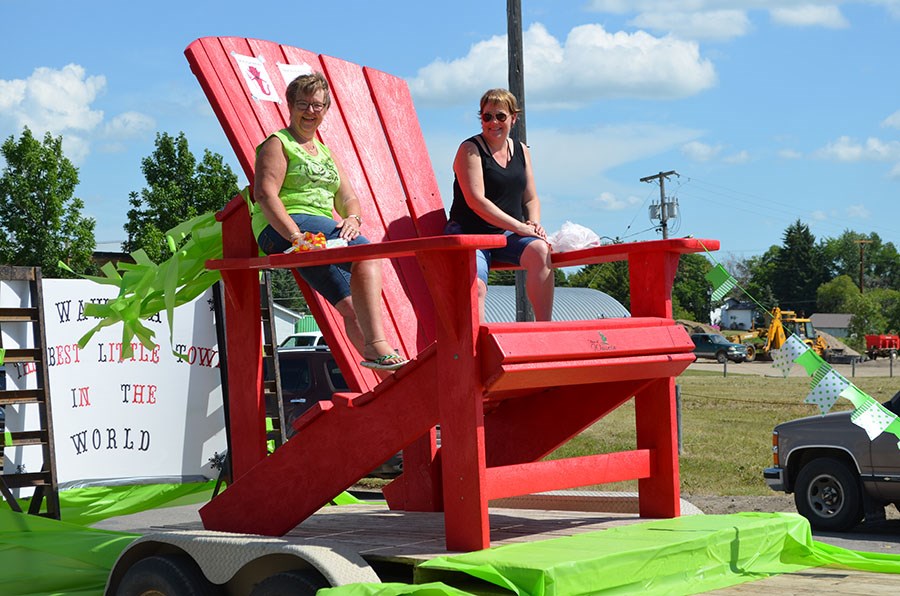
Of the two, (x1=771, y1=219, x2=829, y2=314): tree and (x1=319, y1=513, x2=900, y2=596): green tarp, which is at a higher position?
(x1=771, y1=219, x2=829, y2=314): tree

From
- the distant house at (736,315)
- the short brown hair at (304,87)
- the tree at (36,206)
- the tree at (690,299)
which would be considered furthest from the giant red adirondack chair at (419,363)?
the distant house at (736,315)

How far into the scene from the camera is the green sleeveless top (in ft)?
17.0

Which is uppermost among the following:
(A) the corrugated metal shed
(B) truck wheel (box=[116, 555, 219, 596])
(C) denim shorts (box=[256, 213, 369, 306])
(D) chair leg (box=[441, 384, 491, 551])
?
(A) the corrugated metal shed

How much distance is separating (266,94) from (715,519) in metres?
3.10

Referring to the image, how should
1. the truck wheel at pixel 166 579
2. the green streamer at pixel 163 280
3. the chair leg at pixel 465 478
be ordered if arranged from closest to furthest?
1. the chair leg at pixel 465 478
2. the truck wheel at pixel 166 579
3. the green streamer at pixel 163 280

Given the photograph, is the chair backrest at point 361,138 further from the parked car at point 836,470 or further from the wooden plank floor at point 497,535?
the parked car at point 836,470

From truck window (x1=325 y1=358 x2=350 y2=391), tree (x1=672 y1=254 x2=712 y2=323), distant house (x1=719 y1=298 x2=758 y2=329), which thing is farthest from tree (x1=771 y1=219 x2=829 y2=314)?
truck window (x1=325 y1=358 x2=350 y2=391)

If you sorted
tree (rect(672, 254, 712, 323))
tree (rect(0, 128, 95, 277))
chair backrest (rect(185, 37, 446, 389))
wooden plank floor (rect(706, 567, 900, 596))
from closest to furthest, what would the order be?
wooden plank floor (rect(706, 567, 900, 596)) → chair backrest (rect(185, 37, 446, 389)) → tree (rect(0, 128, 95, 277)) → tree (rect(672, 254, 712, 323))

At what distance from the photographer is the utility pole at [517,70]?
12.9m

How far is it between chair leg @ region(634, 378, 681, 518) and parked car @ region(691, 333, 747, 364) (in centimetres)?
5911

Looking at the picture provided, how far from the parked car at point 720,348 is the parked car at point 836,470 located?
5298 centimetres

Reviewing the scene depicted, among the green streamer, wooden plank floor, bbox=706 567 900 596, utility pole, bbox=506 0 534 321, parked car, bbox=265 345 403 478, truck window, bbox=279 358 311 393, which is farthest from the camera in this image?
truck window, bbox=279 358 311 393

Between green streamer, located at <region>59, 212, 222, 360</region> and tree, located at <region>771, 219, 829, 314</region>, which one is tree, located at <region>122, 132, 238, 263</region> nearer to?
green streamer, located at <region>59, 212, 222, 360</region>

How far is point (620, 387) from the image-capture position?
5141 mm
